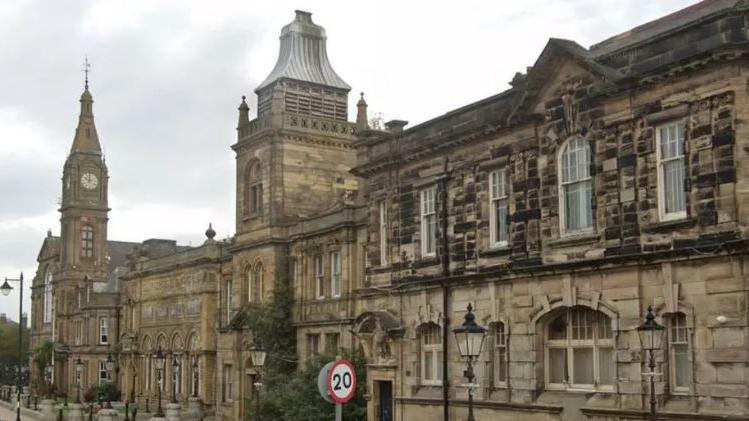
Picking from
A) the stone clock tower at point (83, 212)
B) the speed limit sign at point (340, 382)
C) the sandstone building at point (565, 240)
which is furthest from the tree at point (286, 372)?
the stone clock tower at point (83, 212)

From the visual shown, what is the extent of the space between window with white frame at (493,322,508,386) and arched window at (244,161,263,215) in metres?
22.4

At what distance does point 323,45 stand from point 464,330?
3099 cm

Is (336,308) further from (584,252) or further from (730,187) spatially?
(730,187)

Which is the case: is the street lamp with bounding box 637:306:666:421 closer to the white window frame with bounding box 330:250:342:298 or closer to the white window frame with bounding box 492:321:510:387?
the white window frame with bounding box 492:321:510:387

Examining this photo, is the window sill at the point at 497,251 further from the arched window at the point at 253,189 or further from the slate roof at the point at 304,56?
the slate roof at the point at 304,56

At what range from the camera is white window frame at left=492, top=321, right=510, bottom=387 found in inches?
1005

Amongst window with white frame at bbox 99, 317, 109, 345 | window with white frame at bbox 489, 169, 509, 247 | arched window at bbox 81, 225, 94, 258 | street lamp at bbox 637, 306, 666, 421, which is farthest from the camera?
arched window at bbox 81, 225, 94, 258

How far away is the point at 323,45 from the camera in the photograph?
48.8 meters

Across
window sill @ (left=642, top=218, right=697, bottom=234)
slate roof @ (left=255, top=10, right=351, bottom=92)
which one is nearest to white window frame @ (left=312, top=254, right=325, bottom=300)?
slate roof @ (left=255, top=10, right=351, bottom=92)

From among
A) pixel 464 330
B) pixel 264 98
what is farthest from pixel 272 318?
pixel 464 330

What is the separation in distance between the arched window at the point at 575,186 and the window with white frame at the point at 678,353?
3233 mm

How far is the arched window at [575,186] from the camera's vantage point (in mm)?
23312

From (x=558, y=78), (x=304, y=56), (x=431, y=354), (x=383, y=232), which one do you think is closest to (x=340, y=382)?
(x=558, y=78)

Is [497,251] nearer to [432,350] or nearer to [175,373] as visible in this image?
[432,350]
